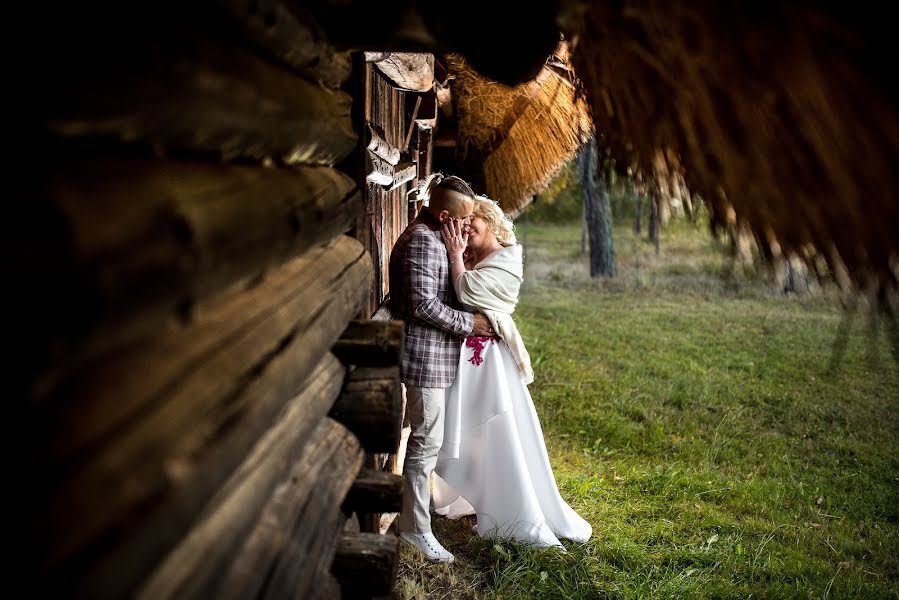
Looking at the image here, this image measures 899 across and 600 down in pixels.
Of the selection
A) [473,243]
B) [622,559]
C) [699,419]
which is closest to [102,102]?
[473,243]

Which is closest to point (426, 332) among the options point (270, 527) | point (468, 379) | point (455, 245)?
point (455, 245)

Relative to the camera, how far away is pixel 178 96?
86 centimetres

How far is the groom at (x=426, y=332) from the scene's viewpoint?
3.62 m

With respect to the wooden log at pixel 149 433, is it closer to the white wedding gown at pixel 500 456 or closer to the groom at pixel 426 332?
the groom at pixel 426 332

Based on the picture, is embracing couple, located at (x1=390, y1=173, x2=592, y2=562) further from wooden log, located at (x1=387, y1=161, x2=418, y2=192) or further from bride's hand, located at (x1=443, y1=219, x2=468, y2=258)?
wooden log, located at (x1=387, y1=161, x2=418, y2=192)

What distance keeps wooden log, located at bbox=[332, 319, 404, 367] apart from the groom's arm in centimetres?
144

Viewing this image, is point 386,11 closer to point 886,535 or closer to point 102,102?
point 102,102

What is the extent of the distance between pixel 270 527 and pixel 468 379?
308cm

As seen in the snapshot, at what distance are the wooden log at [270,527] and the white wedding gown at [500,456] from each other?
2.43m

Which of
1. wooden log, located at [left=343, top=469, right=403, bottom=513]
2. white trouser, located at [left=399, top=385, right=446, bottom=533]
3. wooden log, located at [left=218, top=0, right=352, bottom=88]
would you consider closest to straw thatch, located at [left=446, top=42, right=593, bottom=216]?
white trouser, located at [left=399, top=385, right=446, bottom=533]

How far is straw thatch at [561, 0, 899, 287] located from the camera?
125cm

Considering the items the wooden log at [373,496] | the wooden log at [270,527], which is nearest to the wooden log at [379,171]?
the wooden log at [373,496]

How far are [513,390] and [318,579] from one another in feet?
9.50

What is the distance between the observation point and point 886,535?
4406mm
